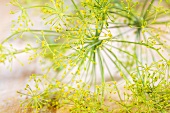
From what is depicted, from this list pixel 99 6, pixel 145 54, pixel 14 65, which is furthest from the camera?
pixel 145 54

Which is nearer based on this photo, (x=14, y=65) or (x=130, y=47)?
(x=14, y=65)

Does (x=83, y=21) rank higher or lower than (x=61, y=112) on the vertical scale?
higher

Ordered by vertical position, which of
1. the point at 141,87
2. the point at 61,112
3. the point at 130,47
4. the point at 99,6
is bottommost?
the point at 61,112

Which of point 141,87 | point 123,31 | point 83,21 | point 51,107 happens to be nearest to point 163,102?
point 141,87

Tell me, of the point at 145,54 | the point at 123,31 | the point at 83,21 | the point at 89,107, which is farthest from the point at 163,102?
the point at 123,31

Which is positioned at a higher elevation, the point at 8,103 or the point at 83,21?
the point at 83,21

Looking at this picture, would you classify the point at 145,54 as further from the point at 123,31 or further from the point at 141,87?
the point at 141,87

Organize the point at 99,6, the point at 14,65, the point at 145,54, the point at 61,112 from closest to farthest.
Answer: the point at 99,6
the point at 61,112
the point at 14,65
the point at 145,54

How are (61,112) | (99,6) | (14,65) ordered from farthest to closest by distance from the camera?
(14,65), (61,112), (99,6)

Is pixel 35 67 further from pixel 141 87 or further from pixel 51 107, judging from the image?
pixel 141 87
